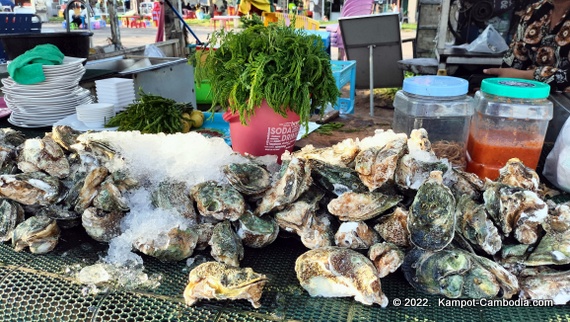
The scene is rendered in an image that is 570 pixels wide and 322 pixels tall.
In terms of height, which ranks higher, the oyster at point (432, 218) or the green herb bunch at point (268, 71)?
the green herb bunch at point (268, 71)

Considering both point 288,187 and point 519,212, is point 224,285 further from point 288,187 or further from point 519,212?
point 519,212

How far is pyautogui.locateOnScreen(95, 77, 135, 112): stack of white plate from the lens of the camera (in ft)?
8.76

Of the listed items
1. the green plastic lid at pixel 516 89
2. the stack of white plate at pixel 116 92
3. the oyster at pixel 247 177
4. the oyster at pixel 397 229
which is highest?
the green plastic lid at pixel 516 89

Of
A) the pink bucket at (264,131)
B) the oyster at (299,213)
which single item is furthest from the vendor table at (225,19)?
the oyster at (299,213)

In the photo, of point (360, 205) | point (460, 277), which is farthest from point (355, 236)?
point (460, 277)

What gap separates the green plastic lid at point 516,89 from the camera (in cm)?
160

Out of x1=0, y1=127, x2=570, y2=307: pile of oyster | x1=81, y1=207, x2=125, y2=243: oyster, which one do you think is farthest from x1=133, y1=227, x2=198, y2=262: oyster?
x1=81, y1=207, x2=125, y2=243: oyster

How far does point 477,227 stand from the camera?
1.18m

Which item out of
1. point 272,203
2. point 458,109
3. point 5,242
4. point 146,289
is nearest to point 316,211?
point 272,203

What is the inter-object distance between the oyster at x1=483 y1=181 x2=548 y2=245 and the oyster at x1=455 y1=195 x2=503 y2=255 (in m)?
0.03

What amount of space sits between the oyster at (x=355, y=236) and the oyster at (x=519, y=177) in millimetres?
490

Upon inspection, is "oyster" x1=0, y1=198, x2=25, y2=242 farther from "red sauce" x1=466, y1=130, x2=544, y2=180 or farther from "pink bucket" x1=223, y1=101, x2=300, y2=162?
"red sauce" x1=466, y1=130, x2=544, y2=180

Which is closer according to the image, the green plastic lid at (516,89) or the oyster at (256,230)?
the oyster at (256,230)

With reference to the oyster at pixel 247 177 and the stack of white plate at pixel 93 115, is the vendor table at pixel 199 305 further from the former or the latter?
the stack of white plate at pixel 93 115
